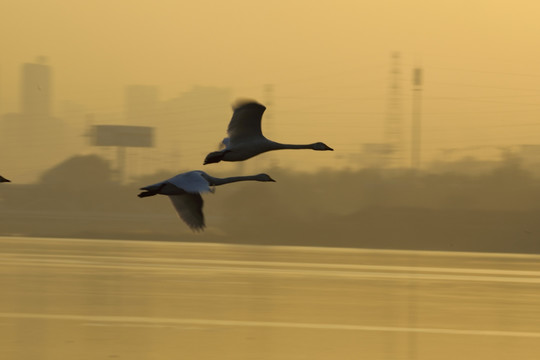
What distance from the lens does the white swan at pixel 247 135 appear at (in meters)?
22.0

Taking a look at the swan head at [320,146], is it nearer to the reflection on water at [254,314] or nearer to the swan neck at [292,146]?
the swan neck at [292,146]

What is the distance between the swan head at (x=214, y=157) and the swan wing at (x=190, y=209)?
2074 millimetres

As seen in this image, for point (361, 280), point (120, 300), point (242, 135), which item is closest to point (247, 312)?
point (120, 300)

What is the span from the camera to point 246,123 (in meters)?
22.5

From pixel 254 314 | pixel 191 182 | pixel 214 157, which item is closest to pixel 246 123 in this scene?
pixel 214 157

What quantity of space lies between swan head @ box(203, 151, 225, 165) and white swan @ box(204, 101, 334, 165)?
483 millimetres

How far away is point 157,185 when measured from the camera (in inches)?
808

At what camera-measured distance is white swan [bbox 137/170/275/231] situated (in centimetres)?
1944

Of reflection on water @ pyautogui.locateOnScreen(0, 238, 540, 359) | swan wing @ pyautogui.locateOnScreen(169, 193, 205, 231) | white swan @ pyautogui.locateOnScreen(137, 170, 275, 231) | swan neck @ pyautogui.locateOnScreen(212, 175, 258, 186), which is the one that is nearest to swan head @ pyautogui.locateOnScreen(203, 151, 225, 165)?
white swan @ pyautogui.locateOnScreen(137, 170, 275, 231)

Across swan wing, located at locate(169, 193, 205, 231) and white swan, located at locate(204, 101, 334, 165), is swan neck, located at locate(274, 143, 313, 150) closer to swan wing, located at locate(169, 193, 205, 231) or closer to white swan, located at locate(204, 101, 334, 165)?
white swan, located at locate(204, 101, 334, 165)

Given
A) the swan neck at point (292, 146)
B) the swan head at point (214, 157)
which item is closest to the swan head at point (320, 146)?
the swan neck at point (292, 146)

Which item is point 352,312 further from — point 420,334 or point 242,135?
point 242,135

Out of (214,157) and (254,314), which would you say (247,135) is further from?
(254,314)

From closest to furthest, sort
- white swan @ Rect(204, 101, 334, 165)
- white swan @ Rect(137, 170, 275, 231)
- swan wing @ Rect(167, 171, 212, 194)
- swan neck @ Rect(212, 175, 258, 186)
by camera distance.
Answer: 1. swan wing @ Rect(167, 171, 212, 194)
2. white swan @ Rect(137, 170, 275, 231)
3. white swan @ Rect(204, 101, 334, 165)
4. swan neck @ Rect(212, 175, 258, 186)
